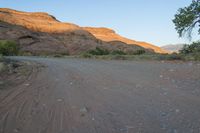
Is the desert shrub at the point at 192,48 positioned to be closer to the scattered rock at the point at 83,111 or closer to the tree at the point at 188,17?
→ the tree at the point at 188,17

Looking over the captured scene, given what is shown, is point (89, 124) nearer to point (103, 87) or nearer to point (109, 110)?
point (109, 110)

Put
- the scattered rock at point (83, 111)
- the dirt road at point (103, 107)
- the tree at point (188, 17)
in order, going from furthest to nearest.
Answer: the tree at point (188, 17)
the scattered rock at point (83, 111)
the dirt road at point (103, 107)

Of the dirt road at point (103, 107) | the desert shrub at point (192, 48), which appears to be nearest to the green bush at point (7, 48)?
the desert shrub at point (192, 48)

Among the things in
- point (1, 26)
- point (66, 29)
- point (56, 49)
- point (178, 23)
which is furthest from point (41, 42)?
point (178, 23)

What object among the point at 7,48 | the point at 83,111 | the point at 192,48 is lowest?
the point at 7,48

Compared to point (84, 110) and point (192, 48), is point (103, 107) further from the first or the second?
point (192, 48)

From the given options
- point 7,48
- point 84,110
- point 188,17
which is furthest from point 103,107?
point 7,48

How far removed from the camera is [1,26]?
7981cm

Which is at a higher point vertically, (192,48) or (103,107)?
(192,48)

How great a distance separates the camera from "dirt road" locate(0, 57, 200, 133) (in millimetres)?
5547

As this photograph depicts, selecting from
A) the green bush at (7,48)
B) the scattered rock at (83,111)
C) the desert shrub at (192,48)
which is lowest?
the green bush at (7,48)

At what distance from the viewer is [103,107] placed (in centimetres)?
701

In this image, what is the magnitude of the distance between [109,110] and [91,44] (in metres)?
80.9

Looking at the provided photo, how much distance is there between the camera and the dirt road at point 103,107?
5547 mm
